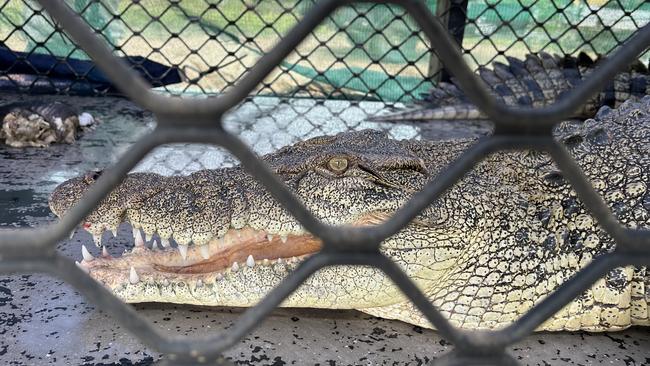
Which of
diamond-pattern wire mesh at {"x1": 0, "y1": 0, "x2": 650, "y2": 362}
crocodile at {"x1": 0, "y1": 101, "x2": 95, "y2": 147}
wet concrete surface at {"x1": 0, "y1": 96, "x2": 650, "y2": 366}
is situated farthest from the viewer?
crocodile at {"x1": 0, "y1": 101, "x2": 95, "y2": 147}

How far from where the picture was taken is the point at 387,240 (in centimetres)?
179

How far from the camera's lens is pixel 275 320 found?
1865 millimetres

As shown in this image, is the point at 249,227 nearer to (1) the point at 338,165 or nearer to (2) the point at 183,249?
(2) the point at 183,249

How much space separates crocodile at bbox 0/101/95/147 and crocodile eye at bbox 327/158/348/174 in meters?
2.04

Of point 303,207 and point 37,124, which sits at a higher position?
point 37,124

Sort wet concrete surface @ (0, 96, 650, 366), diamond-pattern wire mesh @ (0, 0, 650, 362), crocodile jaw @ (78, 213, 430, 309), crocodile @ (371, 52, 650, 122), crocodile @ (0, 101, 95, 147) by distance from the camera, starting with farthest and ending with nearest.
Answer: crocodile @ (371, 52, 650, 122) → crocodile @ (0, 101, 95, 147) → crocodile jaw @ (78, 213, 430, 309) → wet concrete surface @ (0, 96, 650, 366) → diamond-pattern wire mesh @ (0, 0, 650, 362)

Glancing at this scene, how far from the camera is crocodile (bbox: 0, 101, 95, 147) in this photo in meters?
3.14

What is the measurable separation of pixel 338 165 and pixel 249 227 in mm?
346

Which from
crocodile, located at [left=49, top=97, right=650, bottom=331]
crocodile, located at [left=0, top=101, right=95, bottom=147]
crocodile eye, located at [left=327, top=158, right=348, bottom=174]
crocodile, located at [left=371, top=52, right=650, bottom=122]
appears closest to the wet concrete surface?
crocodile, located at [left=49, top=97, right=650, bottom=331]

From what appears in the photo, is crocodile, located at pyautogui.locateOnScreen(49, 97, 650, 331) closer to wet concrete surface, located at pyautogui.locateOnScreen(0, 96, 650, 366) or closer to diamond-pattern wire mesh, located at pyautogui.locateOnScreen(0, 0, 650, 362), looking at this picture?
wet concrete surface, located at pyautogui.locateOnScreen(0, 96, 650, 366)

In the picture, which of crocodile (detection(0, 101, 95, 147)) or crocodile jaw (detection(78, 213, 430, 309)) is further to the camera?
crocodile (detection(0, 101, 95, 147))

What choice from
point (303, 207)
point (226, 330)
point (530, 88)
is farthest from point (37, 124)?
point (530, 88)

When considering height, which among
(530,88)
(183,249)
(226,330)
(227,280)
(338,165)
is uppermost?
(530,88)

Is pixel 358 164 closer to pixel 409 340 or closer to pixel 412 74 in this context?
pixel 409 340
